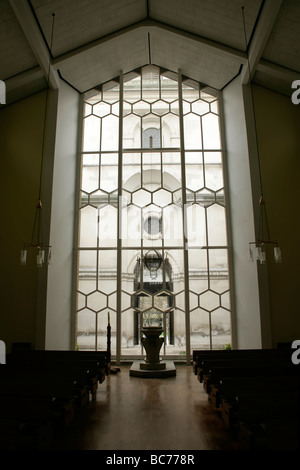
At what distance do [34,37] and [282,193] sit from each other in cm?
545

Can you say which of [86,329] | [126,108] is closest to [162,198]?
[126,108]

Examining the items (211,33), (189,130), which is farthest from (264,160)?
(211,33)

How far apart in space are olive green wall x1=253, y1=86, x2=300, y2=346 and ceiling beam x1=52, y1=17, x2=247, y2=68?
0.92m

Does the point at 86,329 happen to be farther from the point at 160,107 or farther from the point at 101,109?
the point at 160,107

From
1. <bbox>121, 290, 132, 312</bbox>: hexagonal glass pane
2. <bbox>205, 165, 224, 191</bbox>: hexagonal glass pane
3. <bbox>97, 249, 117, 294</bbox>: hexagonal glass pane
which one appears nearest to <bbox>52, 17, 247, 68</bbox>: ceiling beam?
<bbox>205, 165, 224, 191</bbox>: hexagonal glass pane

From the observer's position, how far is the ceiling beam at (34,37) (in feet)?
17.7

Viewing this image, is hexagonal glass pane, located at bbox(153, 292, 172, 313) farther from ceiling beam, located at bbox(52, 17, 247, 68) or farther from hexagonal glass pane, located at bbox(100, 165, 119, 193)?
ceiling beam, located at bbox(52, 17, 247, 68)

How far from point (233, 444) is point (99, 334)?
4932 mm

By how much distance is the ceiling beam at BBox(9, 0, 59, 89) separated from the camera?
5.40 m

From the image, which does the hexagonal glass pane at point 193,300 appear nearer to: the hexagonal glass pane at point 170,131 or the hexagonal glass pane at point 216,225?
the hexagonal glass pane at point 216,225

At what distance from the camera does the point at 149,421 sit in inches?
136

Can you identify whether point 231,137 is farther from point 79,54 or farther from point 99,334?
point 99,334

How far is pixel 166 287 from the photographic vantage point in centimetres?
758
